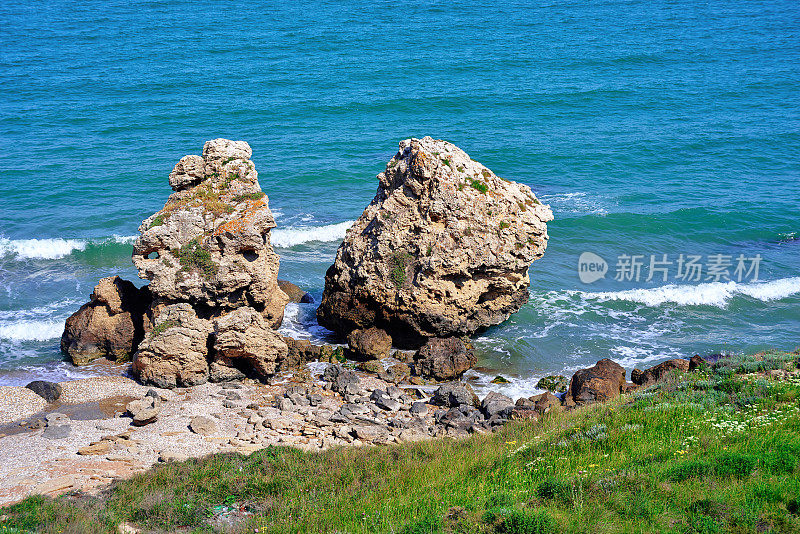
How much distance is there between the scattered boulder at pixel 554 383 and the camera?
635 inches

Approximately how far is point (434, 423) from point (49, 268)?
56.4ft

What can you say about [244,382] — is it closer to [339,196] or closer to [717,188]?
[339,196]

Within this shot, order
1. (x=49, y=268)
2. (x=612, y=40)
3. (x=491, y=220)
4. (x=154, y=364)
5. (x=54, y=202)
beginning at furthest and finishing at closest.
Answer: (x=612, y=40), (x=54, y=202), (x=49, y=268), (x=491, y=220), (x=154, y=364)

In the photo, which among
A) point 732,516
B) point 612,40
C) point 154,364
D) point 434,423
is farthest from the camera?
point 612,40

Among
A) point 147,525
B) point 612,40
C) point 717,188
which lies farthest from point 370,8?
point 147,525

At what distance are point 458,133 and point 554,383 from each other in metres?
23.7

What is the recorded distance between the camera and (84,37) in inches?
2099

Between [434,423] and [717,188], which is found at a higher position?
[717,188]

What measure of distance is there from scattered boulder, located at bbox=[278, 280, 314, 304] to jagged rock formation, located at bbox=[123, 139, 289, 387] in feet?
10.5

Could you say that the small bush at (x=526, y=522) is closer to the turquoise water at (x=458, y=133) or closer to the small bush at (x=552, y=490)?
the small bush at (x=552, y=490)

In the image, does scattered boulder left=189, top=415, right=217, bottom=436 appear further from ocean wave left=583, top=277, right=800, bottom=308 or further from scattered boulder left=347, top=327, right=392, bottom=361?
ocean wave left=583, top=277, right=800, bottom=308

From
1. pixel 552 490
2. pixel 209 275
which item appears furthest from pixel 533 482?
pixel 209 275

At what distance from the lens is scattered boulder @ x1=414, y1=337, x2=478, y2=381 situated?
16455mm

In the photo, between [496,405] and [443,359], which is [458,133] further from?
[496,405]
